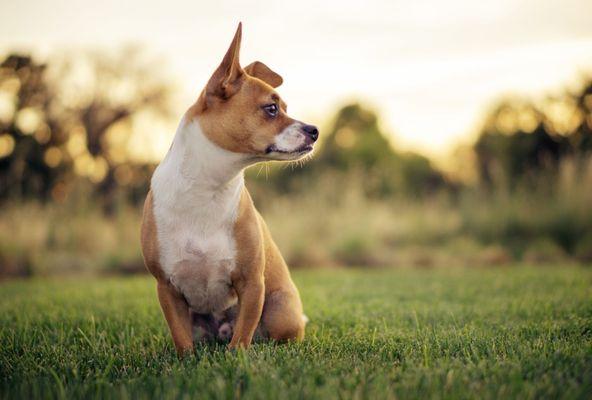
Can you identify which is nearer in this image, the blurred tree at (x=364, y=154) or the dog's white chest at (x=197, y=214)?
the dog's white chest at (x=197, y=214)

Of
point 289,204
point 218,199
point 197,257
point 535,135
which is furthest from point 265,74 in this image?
point 535,135

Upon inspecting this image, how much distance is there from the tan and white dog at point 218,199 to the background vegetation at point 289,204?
Result: 54cm

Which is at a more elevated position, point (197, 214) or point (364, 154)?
point (364, 154)

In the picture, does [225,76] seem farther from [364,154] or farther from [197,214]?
[364,154]

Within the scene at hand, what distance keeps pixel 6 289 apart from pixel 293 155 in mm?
4947

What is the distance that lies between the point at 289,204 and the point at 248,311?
7.85 meters

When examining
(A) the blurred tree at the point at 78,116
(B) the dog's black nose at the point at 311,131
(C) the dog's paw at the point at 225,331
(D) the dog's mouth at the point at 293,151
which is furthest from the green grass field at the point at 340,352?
(A) the blurred tree at the point at 78,116

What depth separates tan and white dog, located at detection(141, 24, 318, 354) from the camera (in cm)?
267

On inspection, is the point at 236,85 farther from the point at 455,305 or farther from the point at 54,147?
the point at 54,147

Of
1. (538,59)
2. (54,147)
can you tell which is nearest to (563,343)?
(538,59)

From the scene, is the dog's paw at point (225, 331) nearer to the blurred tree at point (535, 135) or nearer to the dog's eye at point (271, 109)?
the dog's eye at point (271, 109)

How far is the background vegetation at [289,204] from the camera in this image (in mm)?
8539

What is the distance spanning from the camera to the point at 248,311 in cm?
267

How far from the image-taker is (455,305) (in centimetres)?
428
